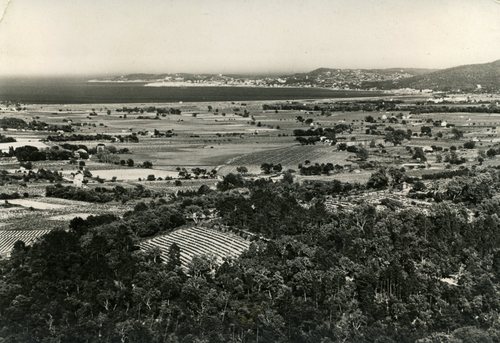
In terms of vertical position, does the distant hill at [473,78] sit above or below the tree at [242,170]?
above

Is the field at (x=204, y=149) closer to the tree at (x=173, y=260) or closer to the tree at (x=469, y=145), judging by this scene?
the tree at (x=469, y=145)

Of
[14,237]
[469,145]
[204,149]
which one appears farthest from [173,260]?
[469,145]

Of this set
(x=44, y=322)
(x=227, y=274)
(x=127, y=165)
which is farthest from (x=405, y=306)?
(x=127, y=165)

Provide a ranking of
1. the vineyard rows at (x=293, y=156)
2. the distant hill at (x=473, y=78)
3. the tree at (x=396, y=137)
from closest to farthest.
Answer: the vineyard rows at (x=293, y=156) → the tree at (x=396, y=137) → the distant hill at (x=473, y=78)

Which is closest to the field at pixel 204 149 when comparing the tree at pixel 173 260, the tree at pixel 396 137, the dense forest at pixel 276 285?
the tree at pixel 396 137

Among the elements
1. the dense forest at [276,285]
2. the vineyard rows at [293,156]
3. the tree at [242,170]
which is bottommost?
the vineyard rows at [293,156]

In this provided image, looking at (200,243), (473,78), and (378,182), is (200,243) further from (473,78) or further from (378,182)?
(473,78)

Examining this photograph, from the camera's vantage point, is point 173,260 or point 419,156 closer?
point 173,260

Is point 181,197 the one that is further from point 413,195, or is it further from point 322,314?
point 322,314
